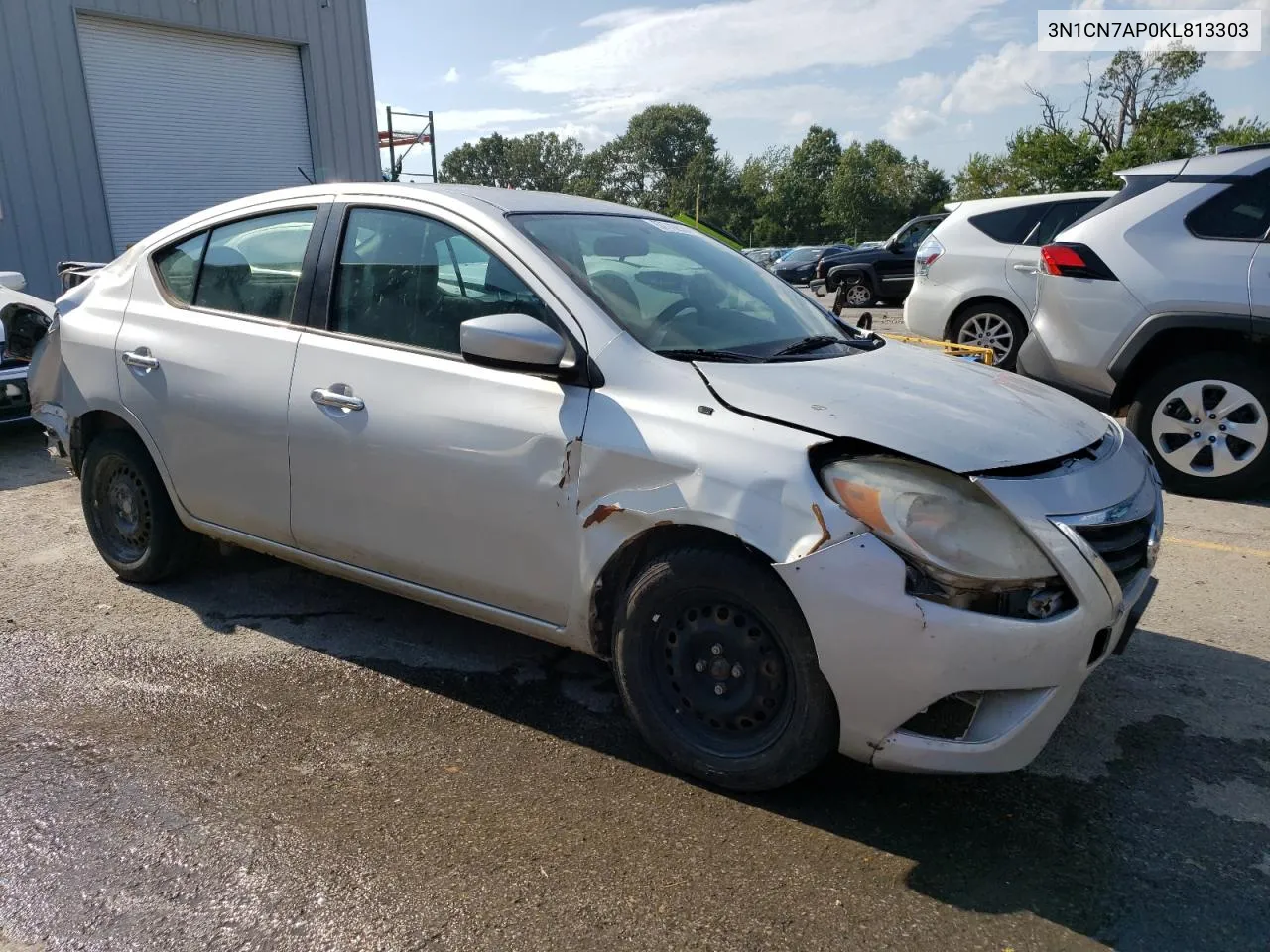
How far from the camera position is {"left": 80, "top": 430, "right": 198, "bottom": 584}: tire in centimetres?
410

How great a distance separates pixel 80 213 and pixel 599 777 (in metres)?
12.1

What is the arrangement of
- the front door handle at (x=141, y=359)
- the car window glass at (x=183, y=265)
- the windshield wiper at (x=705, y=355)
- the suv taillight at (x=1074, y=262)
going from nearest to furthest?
the windshield wiper at (x=705, y=355)
the front door handle at (x=141, y=359)
the car window glass at (x=183, y=265)
the suv taillight at (x=1074, y=262)

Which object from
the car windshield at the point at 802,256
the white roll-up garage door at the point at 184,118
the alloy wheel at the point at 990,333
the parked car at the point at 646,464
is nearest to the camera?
the parked car at the point at 646,464

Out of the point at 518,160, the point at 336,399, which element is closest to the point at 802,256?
the point at 336,399

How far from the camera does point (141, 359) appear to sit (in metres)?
3.89

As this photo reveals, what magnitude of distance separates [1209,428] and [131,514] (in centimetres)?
565

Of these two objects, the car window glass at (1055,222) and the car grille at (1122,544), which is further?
the car window glass at (1055,222)

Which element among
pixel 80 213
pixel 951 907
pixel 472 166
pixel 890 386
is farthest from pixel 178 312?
pixel 472 166

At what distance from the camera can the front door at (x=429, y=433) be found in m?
2.91

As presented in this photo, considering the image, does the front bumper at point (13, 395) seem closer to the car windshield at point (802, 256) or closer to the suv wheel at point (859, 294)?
the suv wheel at point (859, 294)

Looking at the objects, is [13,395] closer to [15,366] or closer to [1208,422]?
[15,366]

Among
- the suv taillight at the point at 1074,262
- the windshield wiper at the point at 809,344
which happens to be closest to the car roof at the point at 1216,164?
the suv taillight at the point at 1074,262

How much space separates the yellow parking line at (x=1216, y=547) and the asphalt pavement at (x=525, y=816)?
1.01 m

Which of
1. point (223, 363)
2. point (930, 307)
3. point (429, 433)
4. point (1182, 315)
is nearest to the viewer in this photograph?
point (429, 433)
